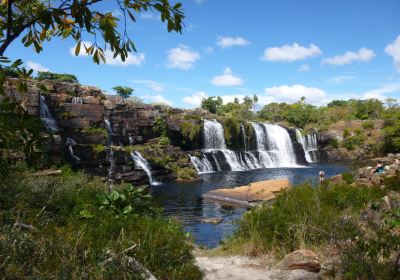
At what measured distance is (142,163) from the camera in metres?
30.4

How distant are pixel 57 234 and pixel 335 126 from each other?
5666 centimetres

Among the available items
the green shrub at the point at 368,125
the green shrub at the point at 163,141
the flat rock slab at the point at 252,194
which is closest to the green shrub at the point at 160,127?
the green shrub at the point at 163,141

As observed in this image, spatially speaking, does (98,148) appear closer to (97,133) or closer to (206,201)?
(97,133)

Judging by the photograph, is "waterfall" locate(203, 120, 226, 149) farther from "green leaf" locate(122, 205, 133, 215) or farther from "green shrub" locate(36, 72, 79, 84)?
"green shrub" locate(36, 72, 79, 84)

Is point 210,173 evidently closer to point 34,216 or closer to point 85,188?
point 85,188

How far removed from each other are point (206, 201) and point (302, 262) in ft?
47.4

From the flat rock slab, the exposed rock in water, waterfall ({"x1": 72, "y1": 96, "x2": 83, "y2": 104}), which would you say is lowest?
the exposed rock in water

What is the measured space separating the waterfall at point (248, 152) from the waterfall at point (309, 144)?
10.1 ft

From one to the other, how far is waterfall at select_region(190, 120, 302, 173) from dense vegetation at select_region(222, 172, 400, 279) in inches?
944

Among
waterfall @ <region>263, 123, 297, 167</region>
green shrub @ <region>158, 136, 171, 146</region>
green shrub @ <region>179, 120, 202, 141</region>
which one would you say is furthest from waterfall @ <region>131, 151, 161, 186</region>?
waterfall @ <region>263, 123, 297, 167</region>

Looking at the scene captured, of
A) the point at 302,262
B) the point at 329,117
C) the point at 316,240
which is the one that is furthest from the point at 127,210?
the point at 329,117

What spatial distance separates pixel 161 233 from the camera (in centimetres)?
644

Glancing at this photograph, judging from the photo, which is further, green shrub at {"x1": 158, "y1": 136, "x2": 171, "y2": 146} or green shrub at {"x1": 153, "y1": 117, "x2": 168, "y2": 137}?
green shrub at {"x1": 153, "y1": 117, "x2": 168, "y2": 137}

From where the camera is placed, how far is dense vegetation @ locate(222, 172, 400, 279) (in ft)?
18.3
